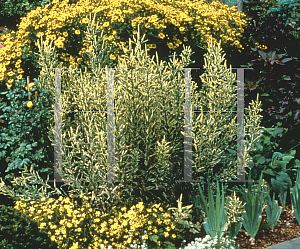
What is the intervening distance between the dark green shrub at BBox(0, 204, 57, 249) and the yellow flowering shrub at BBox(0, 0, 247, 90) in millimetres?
2535

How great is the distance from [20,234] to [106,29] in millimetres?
3326

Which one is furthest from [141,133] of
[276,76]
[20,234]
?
[276,76]

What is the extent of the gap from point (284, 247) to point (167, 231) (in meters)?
1.11

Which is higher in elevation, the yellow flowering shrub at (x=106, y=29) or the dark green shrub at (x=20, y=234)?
the yellow flowering shrub at (x=106, y=29)

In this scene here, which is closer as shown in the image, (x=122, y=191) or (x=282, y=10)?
(x=122, y=191)

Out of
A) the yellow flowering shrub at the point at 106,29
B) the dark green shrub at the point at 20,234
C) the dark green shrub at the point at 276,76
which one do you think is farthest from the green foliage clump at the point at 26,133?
the dark green shrub at the point at 276,76

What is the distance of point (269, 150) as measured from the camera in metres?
4.80

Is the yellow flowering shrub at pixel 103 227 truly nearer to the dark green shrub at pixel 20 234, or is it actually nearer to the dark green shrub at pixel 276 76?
the dark green shrub at pixel 20 234

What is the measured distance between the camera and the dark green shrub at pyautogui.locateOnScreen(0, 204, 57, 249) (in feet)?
9.75

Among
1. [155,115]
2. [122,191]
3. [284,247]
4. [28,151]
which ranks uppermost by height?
[155,115]

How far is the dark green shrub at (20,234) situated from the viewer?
9.75 feet

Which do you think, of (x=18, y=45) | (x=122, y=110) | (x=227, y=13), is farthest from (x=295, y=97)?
(x=18, y=45)

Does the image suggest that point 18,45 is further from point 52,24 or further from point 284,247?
point 284,247

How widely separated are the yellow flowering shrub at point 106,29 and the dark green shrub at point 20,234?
253 cm
